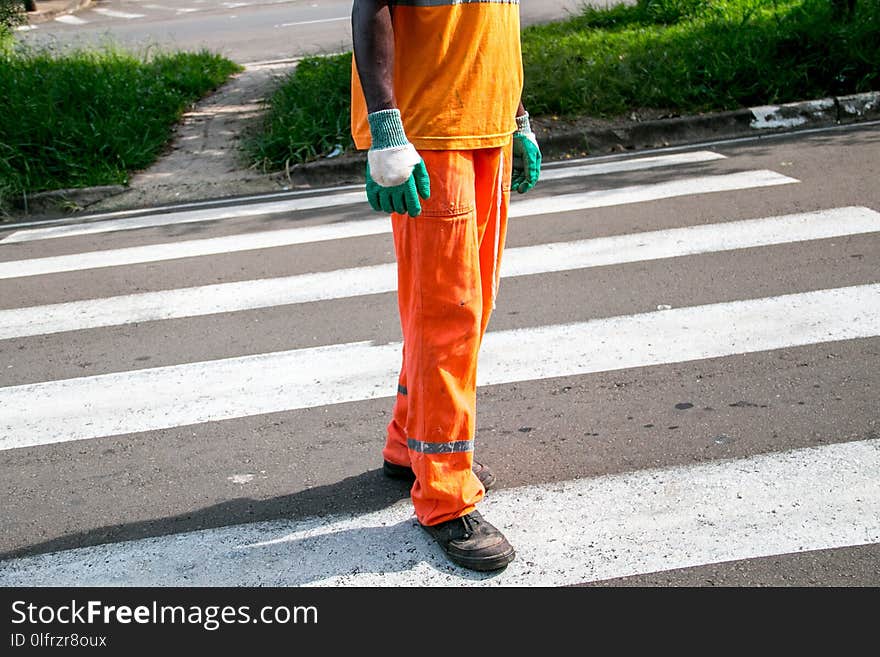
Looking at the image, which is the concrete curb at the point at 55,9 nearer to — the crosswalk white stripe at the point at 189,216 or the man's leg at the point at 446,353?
the crosswalk white stripe at the point at 189,216

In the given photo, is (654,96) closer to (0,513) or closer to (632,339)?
(632,339)

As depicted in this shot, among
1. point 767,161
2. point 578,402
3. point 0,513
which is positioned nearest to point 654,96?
point 767,161

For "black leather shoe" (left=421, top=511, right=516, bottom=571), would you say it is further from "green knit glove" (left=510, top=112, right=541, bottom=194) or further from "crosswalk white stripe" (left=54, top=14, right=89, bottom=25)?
"crosswalk white stripe" (left=54, top=14, right=89, bottom=25)

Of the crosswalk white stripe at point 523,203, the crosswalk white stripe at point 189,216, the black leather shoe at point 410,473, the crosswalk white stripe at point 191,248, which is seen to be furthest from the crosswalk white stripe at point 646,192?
the black leather shoe at point 410,473

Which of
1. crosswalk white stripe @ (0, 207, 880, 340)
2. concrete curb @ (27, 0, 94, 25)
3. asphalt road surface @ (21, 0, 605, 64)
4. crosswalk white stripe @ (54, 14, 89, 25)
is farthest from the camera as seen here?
concrete curb @ (27, 0, 94, 25)

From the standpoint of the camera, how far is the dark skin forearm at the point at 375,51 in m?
2.96

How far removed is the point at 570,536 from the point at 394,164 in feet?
4.04

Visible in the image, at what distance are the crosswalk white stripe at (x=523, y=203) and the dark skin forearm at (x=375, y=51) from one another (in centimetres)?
387

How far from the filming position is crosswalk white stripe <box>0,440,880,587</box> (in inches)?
122

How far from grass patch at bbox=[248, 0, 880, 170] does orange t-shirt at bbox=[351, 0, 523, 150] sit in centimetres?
569

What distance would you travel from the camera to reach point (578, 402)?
4195mm

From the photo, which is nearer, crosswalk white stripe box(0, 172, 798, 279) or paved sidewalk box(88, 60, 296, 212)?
crosswalk white stripe box(0, 172, 798, 279)

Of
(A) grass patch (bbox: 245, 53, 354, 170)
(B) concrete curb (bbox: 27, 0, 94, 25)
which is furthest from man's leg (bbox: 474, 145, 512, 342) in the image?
(B) concrete curb (bbox: 27, 0, 94, 25)
